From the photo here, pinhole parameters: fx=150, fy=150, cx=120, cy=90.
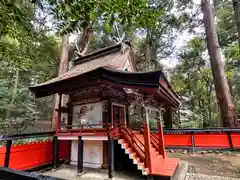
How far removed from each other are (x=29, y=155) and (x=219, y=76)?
9.13m

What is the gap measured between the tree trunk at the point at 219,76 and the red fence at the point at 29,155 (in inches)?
313

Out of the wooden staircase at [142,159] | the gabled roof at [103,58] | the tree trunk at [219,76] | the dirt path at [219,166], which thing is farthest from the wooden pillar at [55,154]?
the tree trunk at [219,76]

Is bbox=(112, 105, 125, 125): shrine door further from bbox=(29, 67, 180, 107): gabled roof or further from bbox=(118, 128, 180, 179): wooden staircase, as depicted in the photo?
bbox=(29, 67, 180, 107): gabled roof

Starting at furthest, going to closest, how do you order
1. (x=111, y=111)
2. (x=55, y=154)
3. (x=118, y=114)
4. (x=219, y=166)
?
(x=118, y=114) → (x=55, y=154) → (x=111, y=111) → (x=219, y=166)

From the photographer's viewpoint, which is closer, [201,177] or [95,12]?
[95,12]

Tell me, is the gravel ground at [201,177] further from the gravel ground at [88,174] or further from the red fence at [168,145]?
the red fence at [168,145]

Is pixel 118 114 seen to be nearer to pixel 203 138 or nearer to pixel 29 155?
pixel 29 155

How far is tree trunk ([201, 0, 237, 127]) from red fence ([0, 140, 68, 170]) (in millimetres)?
7941

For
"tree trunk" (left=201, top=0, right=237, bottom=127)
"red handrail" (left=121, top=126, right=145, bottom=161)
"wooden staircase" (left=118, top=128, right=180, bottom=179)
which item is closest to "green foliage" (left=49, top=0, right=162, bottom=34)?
"wooden staircase" (left=118, top=128, right=180, bottom=179)

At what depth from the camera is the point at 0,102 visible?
11195 mm

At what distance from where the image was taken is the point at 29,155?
17.1 feet

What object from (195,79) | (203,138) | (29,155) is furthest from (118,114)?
(195,79)

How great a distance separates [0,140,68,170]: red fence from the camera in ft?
15.4

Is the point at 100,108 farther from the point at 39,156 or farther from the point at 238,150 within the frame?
the point at 238,150
